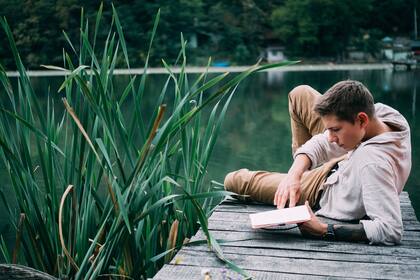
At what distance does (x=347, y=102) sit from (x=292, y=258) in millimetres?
485

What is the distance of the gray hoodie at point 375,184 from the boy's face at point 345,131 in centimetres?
4

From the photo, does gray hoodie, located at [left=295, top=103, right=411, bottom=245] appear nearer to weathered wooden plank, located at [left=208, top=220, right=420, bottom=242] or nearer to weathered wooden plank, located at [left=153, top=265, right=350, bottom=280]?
weathered wooden plank, located at [left=208, top=220, right=420, bottom=242]

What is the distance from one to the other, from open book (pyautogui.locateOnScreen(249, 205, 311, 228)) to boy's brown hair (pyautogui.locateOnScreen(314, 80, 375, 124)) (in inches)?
11.7

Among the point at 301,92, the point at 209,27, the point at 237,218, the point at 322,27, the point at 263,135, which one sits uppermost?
the point at 301,92

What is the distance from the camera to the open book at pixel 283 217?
176 centimetres

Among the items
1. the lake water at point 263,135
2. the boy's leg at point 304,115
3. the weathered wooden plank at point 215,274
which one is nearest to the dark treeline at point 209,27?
the lake water at point 263,135

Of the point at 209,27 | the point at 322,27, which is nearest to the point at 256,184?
the point at 209,27

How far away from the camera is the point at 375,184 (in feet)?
5.78

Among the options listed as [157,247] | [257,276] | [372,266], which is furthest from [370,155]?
[157,247]

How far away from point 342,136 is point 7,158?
100 cm

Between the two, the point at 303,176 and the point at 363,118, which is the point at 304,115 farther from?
the point at 363,118

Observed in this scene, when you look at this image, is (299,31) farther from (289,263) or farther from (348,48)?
(289,263)

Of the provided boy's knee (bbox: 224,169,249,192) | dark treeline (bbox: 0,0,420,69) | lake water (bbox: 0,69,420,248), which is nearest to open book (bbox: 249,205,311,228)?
boy's knee (bbox: 224,169,249,192)

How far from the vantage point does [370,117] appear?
185 centimetres
